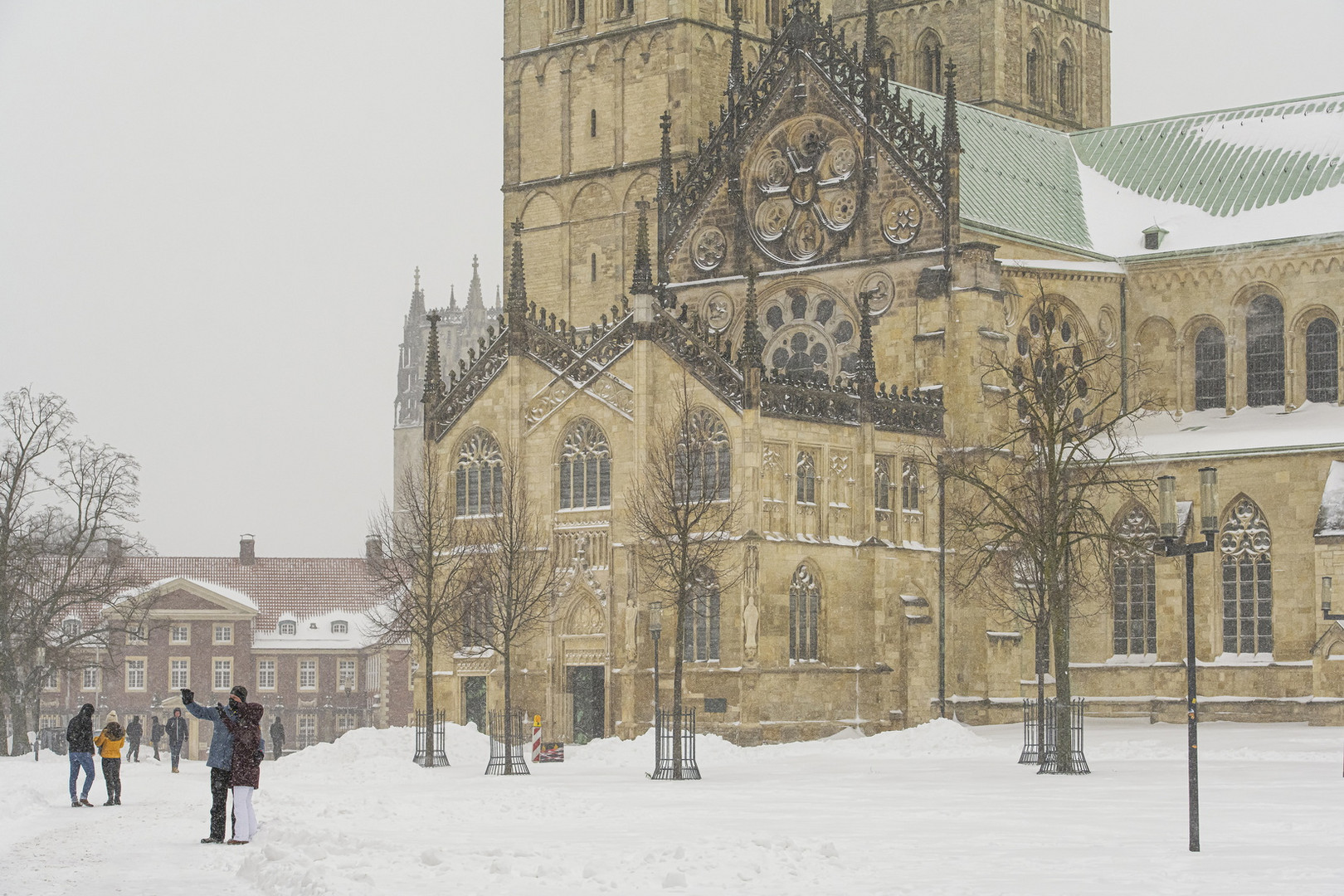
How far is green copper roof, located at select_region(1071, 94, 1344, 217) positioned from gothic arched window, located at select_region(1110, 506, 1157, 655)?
457 inches

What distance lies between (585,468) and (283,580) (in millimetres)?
61657

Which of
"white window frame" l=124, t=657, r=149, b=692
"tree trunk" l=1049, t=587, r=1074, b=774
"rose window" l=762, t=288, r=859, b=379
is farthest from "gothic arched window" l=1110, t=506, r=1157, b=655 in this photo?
"white window frame" l=124, t=657, r=149, b=692

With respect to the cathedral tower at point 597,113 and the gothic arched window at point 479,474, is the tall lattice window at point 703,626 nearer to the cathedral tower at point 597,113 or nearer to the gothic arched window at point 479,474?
the gothic arched window at point 479,474

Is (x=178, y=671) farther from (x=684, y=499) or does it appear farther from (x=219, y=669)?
(x=684, y=499)

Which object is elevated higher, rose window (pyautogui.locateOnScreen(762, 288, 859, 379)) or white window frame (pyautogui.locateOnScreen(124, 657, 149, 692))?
rose window (pyautogui.locateOnScreen(762, 288, 859, 379))

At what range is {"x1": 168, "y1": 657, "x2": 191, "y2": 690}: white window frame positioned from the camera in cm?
11419

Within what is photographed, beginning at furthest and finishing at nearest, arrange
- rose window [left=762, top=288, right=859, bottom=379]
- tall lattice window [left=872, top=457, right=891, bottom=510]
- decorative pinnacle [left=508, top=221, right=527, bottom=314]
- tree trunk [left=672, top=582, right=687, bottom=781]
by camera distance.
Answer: rose window [left=762, top=288, right=859, bottom=379] < decorative pinnacle [left=508, top=221, right=527, bottom=314] < tall lattice window [left=872, top=457, right=891, bottom=510] < tree trunk [left=672, top=582, right=687, bottom=781]

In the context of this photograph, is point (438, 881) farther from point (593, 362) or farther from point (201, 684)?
point (201, 684)

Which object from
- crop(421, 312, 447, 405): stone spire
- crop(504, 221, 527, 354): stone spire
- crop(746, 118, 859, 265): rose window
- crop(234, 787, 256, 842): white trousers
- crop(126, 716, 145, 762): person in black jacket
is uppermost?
crop(746, 118, 859, 265): rose window

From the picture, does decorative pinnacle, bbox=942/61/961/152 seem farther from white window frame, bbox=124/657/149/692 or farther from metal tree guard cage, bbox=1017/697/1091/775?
white window frame, bbox=124/657/149/692

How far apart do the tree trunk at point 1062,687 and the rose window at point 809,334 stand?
71.5ft

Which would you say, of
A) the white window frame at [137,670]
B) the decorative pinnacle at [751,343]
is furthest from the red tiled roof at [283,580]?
the decorative pinnacle at [751,343]

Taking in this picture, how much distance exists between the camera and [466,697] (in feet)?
209

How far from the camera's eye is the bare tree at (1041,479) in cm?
4494
